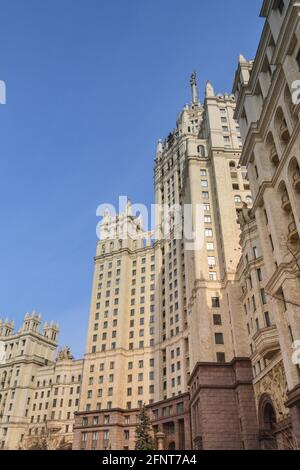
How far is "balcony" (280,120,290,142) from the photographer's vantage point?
104ft

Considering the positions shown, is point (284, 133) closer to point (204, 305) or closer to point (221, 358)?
point (204, 305)

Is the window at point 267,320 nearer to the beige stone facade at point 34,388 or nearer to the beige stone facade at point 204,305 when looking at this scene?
the beige stone facade at point 204,305

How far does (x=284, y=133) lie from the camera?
1253 inches

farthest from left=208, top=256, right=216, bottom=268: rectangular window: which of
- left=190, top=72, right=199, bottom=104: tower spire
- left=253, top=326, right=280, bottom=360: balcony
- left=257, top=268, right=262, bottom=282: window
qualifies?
left=190, top=72, right=199, bottom=104: tower spire

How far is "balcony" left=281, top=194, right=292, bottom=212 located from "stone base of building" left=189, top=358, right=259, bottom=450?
980 inches

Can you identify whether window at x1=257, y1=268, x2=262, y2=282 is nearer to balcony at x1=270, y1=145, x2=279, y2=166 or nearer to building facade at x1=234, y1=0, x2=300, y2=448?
building facade at x1=234, y1=0, x2=300, y2=448

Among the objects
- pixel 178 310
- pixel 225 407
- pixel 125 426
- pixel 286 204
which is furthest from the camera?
pixel 178 310

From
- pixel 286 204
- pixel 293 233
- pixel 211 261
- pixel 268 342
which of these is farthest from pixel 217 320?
pixel 293 233

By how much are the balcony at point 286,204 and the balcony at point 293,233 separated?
5.08 ft

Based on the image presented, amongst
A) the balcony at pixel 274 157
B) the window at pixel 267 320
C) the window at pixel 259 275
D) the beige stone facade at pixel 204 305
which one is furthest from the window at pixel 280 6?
the window at pixel 267 320

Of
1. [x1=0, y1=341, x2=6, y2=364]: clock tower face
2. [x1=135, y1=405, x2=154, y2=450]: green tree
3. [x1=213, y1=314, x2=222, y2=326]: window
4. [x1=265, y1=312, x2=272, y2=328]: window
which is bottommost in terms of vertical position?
[x1=135, y1=405, x2=154, y2=450]: green tree

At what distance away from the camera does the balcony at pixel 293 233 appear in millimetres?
29594

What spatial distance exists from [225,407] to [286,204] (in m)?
29.3
